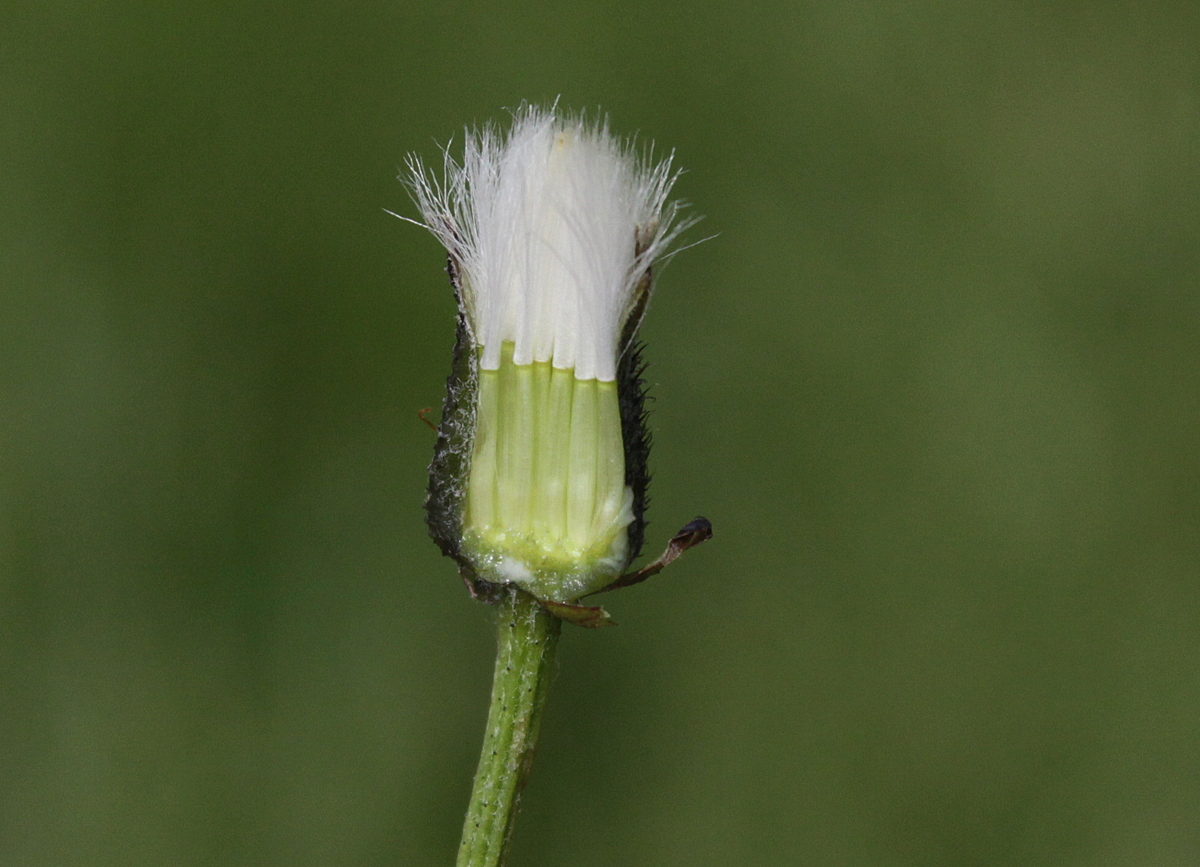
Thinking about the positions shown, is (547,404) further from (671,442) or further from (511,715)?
(671,442)

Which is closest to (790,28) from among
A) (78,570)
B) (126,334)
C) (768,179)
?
(768,179)

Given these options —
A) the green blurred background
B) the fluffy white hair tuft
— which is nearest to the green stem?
the fluffy white hair tuft

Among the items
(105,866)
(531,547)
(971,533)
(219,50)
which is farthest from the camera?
(971,533)

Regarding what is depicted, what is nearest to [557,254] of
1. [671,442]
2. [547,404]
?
[547,404]

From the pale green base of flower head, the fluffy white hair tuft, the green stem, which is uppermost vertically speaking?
the fluffy white hair tuft

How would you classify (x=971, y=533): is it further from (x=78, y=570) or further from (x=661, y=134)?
(x=78, y=570)

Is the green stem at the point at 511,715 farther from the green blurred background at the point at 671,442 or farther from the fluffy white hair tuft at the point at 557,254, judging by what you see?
the green blurred background at the point at 671,442

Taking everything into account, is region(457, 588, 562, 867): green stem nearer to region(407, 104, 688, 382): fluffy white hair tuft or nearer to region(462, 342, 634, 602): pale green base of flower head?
region(462, 342, 634, 602): pale green base of flower head
